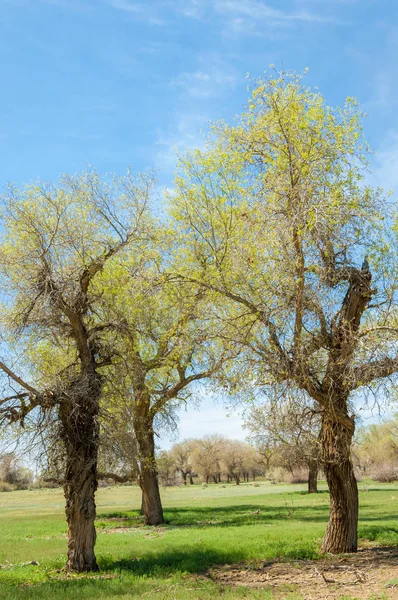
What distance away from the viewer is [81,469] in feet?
49.1

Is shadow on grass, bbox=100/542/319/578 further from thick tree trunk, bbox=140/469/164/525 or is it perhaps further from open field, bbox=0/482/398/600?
thick tree trunk, bbox=140/469/164/525

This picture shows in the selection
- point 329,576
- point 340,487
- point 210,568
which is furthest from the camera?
point 340,487

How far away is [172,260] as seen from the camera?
17781 millimetres

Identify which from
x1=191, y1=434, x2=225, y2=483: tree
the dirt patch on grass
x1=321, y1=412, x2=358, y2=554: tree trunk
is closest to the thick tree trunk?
x1=321, y1=412, x2=358, y2=554: tree trunk

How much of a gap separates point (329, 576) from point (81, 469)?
22.3ft

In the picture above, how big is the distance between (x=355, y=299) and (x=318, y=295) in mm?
1450

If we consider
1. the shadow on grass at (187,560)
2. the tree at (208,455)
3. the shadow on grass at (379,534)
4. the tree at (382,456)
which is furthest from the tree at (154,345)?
the tree at (208,455)

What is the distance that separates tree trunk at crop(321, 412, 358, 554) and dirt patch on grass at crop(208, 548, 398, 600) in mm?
572

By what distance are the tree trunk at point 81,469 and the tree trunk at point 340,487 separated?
6.36 meters

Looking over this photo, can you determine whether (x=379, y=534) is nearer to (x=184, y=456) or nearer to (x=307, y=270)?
(x=307, y=270)

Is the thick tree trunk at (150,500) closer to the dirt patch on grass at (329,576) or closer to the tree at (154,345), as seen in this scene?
the tree at (154,345)

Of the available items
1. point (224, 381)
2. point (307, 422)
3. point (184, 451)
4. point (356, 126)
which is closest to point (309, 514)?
point (307, 422)

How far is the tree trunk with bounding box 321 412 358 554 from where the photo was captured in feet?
49.9

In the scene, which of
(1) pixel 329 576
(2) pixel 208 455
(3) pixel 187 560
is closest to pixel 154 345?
(3) pixel 187 560
